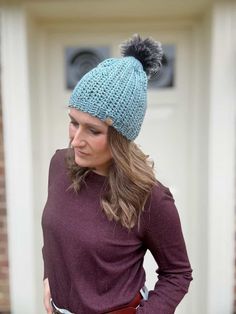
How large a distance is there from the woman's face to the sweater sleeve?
0.72ft

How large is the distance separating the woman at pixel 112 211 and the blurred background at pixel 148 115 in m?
1.27

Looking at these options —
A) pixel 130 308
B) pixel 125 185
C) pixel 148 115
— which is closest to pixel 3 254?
pixel 148 115

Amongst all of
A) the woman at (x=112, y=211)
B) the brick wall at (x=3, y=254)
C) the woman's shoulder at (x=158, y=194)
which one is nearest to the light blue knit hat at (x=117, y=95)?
the woman at (x=112, y=211)

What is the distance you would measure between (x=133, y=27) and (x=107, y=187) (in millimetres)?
1766

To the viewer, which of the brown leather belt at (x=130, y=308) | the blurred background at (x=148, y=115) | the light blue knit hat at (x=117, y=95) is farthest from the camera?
the blurred background at (x=148, y=115)

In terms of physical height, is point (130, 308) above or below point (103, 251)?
below

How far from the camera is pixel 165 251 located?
1.32 metres

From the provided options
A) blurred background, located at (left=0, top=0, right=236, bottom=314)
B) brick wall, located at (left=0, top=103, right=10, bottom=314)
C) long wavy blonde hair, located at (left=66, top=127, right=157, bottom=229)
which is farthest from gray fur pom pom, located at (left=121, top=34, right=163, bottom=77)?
brick wall, located at (left=0, top=103, right=10, bottom=314)

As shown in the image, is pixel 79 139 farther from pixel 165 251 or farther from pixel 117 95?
pixel 165 251

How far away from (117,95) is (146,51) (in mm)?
220

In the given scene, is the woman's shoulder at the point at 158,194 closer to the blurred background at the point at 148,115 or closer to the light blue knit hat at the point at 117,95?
the light blue knit hat at the point at 117,95

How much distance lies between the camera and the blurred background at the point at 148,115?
8.13 ft

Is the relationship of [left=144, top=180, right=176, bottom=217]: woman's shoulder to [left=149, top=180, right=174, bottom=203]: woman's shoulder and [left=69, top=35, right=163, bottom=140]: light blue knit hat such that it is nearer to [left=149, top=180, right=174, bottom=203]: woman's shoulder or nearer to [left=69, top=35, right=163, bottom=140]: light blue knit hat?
Answer: [left=149, top=180, right=174, bottom=203]: woman's shoulder

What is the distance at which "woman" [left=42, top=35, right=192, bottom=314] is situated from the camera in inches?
47.8
